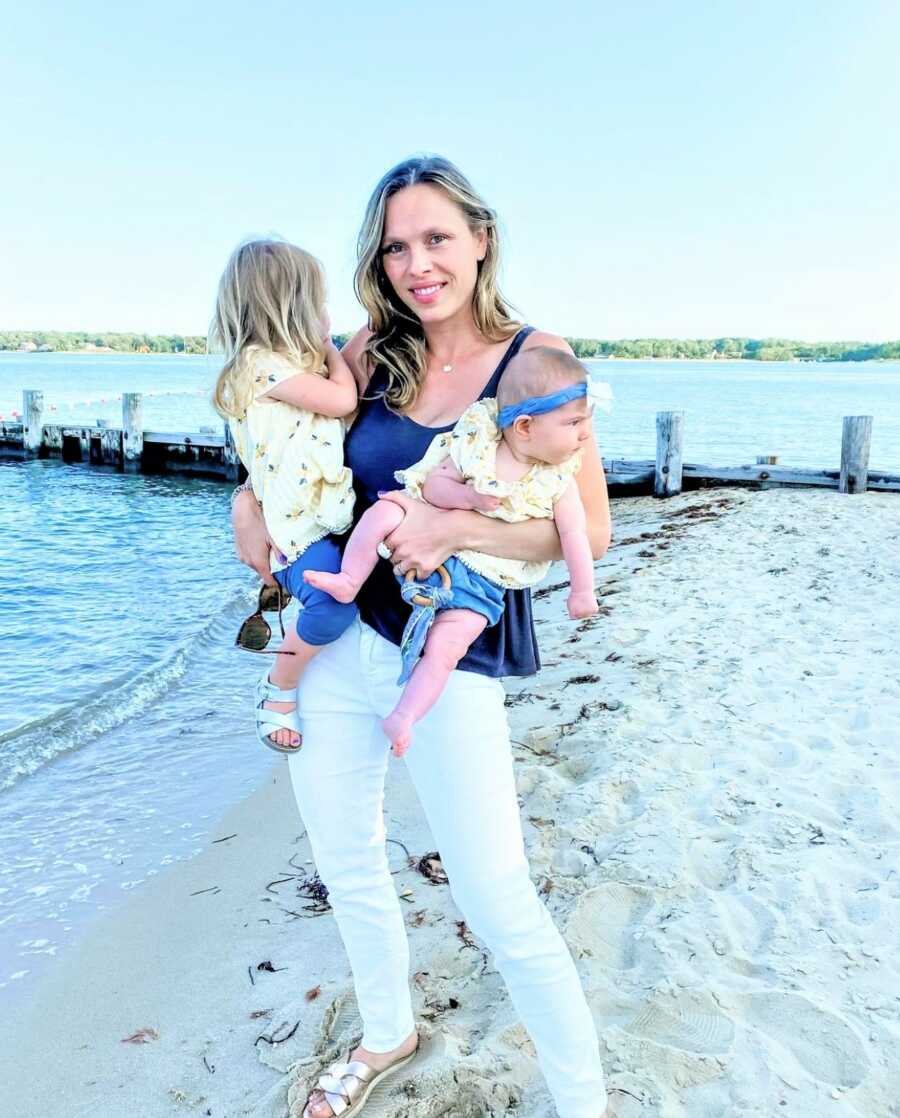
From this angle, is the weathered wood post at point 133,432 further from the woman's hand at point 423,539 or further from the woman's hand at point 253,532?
the woman's hand at point 423,539

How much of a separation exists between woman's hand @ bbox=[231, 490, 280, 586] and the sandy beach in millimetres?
1431

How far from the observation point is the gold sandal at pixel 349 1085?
7.70ft

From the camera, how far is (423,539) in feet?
6.52

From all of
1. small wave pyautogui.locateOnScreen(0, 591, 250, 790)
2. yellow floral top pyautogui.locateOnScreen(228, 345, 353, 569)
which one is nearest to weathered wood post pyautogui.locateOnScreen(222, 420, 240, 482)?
small wave pyautogui.locateOnScreen(0, 591, 250, 790)

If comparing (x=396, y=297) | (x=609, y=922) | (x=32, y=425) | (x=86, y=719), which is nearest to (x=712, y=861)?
(x=609, y=922)

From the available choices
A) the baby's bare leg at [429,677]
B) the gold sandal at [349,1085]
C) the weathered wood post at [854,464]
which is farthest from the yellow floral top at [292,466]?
the weathered wood post at [854,464]

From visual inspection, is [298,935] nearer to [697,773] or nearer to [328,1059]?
[328,1059]

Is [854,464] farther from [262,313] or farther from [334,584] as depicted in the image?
[334,584]

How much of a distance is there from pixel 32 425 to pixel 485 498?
914 inches

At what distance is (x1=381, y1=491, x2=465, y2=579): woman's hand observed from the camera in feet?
6.53

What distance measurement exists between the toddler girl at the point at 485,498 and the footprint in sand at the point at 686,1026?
129cm

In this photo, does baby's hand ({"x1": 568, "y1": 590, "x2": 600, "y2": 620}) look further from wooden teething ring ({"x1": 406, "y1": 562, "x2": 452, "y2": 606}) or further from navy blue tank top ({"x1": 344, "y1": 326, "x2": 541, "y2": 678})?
wooden teething ring ({"x1": 406, "y1": 562, "x2": 452, "y2": 606})

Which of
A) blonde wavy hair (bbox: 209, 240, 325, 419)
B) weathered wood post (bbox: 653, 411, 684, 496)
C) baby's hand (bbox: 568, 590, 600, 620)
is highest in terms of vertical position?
blonde wavy hair (bbox: 209, 240, 325, 419)

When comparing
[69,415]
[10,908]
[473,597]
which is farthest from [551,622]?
[69,415]
